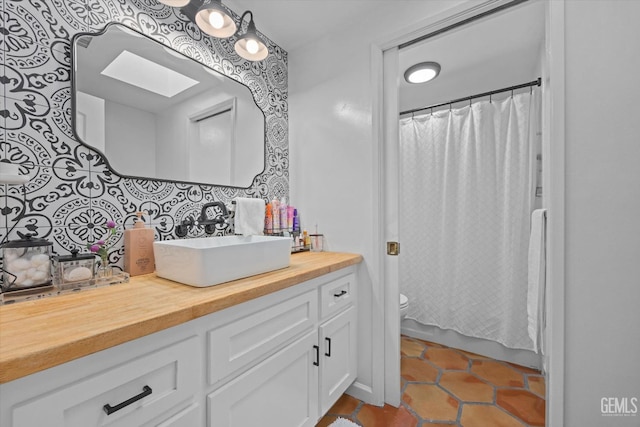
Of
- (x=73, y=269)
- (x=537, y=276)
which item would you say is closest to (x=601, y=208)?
(x=537, y=276)

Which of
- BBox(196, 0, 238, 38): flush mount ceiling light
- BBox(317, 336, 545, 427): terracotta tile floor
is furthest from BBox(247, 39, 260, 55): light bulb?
BBox(317, 336, 545, 427): terracotta tile floor

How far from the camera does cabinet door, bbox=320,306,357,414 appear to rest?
129 centimetres

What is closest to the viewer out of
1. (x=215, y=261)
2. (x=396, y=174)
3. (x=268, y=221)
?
(x=215, y=261)

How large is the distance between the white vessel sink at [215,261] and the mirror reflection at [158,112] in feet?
1.47

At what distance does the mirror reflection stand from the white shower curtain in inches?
58.0

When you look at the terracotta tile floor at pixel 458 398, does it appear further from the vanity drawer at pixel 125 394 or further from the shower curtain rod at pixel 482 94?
the shower curtain rod at pixel 482 94

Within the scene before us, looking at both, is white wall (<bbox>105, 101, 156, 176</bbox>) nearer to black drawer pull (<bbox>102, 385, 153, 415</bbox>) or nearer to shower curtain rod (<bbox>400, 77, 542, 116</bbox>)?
black drawer pull (<bbox>102, 385, 153, 415</bbox>)

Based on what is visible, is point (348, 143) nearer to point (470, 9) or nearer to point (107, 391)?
point (470, 9)

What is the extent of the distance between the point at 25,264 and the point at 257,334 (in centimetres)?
75

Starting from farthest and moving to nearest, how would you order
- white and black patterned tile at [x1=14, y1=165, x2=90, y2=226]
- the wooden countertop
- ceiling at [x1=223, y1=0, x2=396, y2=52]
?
ceiling at [x1=223, y1=0, x2=396, y2=52] → white and black patterned tile at [x1=14, y1=165, x2=90, y2=226] → the wooden countertop

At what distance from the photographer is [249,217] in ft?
5.13

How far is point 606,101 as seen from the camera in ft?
3.26

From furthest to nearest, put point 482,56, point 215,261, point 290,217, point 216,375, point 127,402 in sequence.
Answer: point 482,56, point 290,217, point 215,261, point 216,375, point 127,402

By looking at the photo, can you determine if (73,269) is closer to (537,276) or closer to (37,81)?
(37,81)
